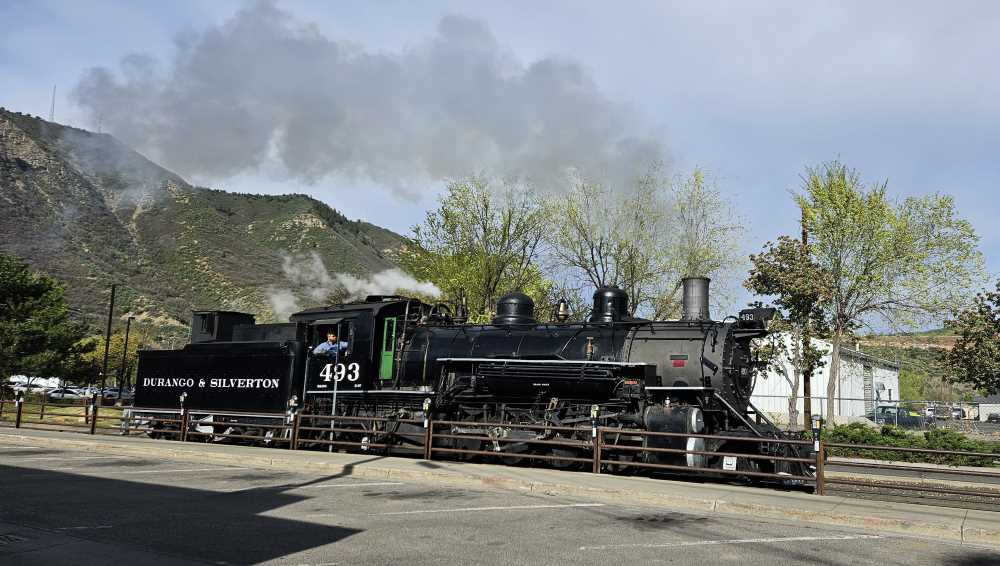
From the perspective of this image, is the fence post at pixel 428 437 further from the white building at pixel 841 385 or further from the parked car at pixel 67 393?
the parked car at pixel 67 393

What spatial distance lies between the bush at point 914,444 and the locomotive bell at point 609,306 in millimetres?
7594

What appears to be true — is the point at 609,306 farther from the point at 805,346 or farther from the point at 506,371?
the point at 805,346

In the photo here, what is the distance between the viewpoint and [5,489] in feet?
32.4

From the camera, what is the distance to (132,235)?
274 ft

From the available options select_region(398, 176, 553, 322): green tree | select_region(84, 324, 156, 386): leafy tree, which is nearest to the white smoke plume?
select_region(398, 176, 553, 322): green tree

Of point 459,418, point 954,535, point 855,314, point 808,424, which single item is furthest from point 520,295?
point 855,314

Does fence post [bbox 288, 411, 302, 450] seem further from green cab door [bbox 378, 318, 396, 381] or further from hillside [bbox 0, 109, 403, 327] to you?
hillside [bbox 0, 109, 403, 327]

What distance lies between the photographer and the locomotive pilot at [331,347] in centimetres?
1667

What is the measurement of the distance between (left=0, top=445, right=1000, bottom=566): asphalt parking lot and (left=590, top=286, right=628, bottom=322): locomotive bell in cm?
551

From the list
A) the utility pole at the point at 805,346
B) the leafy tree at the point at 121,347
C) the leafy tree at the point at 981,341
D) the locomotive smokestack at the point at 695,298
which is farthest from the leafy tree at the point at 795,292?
the leafy tree at the point at 121,347

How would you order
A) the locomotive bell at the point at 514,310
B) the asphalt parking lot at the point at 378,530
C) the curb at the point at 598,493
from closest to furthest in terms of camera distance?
the asphalt parking lot at the point at 378,530
the curb at the point at 598,493
the locomotive bell at the point at 514,310

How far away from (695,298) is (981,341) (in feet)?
63.4

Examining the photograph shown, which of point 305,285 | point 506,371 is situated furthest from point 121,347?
point 506,371

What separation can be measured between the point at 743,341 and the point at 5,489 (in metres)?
12.2
